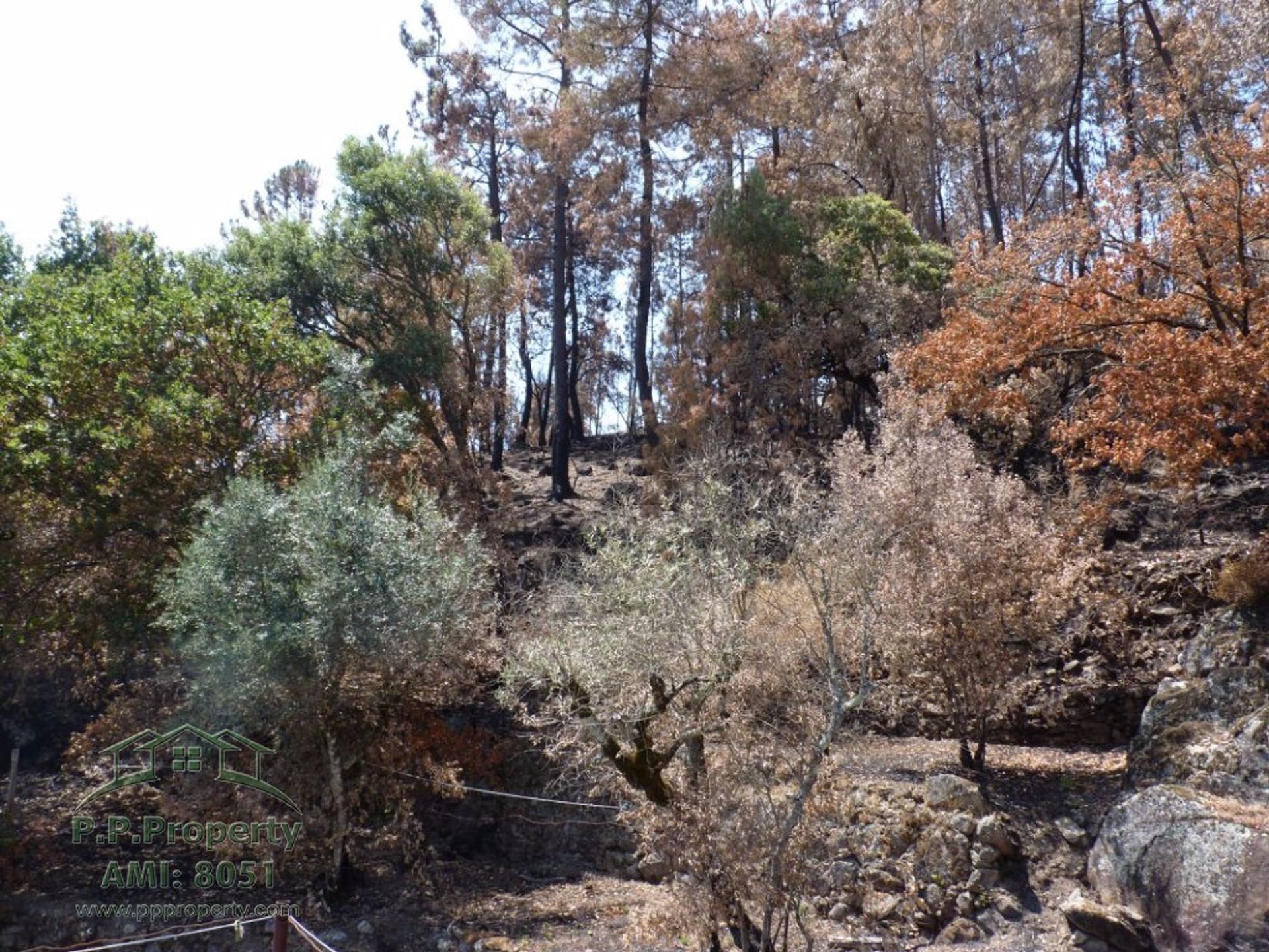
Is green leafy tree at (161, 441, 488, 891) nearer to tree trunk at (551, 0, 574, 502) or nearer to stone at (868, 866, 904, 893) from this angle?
stone at (868, 866, 904, 893)

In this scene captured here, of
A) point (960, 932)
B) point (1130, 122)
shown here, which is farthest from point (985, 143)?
point (960, 932)

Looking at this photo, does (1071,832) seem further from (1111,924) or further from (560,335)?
(560,335)

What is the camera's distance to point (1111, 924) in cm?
896

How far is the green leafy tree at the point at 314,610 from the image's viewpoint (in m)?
11.1

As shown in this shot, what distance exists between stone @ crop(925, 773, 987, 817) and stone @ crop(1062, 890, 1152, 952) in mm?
1644

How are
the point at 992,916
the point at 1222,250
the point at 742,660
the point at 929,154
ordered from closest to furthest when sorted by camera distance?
the point at 992,916
the point at 742,660
the point at 1222,250
the point at 929,154

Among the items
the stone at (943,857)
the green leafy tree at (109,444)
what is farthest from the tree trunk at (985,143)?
the green leafy tree at (109,444)

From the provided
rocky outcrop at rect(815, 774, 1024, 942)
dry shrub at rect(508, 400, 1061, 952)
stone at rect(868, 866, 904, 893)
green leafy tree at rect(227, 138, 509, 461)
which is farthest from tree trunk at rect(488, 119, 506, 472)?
stone at rect(868, 866, 904, 893)

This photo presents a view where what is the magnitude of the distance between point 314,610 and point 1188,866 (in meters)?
9.16

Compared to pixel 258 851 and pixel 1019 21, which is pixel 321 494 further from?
pixel 1019 21

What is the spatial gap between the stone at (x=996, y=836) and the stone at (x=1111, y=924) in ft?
3.82

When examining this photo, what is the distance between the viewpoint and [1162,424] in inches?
452

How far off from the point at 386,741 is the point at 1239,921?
30.3 ft

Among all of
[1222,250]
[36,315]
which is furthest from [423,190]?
[1222,250]
